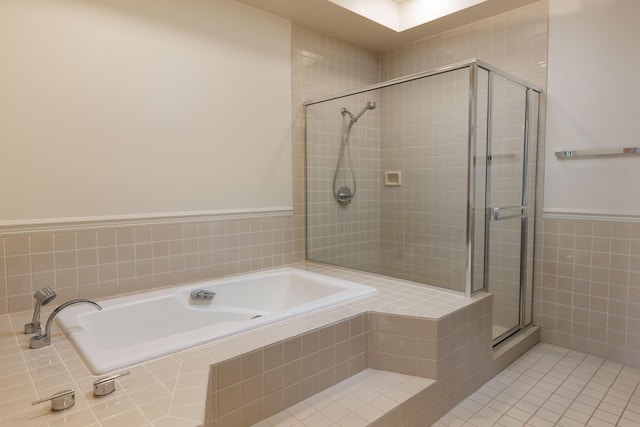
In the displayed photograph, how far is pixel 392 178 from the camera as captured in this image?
300cm

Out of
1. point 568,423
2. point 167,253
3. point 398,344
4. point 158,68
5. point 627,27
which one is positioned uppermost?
point 627,27

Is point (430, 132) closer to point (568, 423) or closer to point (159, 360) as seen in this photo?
point (568, 423)

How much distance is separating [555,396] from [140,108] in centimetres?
268

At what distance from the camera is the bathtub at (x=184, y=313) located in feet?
4.60

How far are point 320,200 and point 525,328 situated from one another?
170cm

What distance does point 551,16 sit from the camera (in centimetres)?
240

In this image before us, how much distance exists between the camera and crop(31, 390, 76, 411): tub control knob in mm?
1023

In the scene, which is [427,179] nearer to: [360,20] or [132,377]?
[360,20]

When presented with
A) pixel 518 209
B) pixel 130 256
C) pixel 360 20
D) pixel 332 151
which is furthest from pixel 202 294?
pixel 360 20

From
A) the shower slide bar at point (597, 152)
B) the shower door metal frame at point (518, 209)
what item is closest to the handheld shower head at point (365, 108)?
the shower door metal frame at point (518, 209)

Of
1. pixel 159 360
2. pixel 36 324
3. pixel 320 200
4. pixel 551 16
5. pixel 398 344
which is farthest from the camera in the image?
pixel 320 200

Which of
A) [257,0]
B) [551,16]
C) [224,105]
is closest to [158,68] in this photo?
[224,105]

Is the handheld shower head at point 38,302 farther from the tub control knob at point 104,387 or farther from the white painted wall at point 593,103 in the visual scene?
the white painted wall at point 593,103

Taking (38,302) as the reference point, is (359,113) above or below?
above
